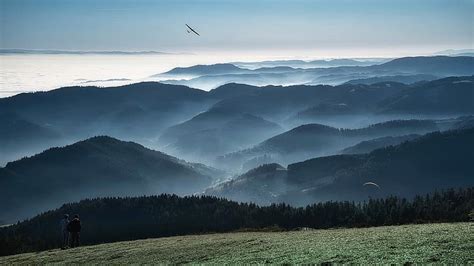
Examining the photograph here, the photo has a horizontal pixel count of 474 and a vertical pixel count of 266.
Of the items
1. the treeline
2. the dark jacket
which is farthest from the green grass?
the treeline

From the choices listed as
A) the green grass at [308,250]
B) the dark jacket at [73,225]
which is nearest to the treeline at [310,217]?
the dark jacket at [73,225]

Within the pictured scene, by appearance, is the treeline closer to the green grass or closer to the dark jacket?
the dark jacket

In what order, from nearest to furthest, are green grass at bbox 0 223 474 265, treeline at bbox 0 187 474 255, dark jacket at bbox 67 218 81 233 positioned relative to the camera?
green grass at bbox 0 223 474 265 < dark jacket at bbox 67 218 81 233 < treeline at bbox 0 187 474 255

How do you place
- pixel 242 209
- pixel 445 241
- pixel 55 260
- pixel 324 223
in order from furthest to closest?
pixel 242 209, pixel 324 223, pixel 55 260, pixel 445 241

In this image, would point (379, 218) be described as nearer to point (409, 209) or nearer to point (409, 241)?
point (409, 209)

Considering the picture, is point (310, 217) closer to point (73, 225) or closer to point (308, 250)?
point (73, 225)

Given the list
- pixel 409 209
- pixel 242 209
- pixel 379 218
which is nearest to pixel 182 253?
pixel 379 218

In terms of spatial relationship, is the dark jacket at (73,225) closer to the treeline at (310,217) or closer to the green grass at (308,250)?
the green grass at (308,250)

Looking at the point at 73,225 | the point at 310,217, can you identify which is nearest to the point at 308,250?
the point at 73,225
